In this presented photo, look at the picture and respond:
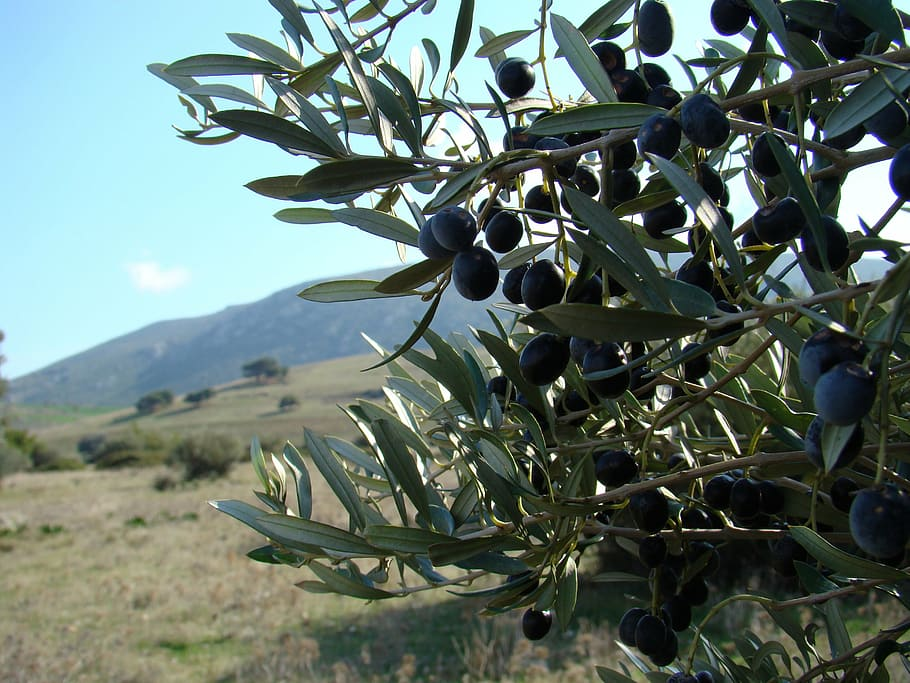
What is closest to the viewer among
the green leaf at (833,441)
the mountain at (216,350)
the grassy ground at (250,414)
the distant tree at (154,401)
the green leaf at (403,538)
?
the green leaf at (833,441)

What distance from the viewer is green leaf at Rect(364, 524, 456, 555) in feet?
2.03

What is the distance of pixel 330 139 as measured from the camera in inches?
23.2

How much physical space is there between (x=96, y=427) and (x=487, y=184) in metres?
65.9

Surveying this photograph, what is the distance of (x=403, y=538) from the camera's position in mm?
626

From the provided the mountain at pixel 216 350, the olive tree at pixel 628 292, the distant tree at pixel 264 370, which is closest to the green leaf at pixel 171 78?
the olive tree at pixel 628 292

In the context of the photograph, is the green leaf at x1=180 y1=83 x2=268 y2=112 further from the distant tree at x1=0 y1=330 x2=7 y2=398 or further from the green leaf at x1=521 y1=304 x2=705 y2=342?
the distant tree at x1=0 y1=330 x2=7 y2=398

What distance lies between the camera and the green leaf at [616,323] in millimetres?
427

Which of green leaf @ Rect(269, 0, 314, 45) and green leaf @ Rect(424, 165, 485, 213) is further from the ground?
green leaf @ Rect(269, 0, 314, 45)

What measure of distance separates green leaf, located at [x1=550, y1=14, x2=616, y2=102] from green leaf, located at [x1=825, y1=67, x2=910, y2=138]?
0.19m

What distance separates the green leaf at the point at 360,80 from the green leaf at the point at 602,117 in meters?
0.13

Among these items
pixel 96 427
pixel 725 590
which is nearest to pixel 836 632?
pixel 725 590

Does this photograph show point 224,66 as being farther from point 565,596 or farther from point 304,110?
point 565,596

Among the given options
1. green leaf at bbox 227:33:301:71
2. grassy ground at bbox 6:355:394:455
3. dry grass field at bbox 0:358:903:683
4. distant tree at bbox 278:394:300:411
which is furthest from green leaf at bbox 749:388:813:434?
distant tree at bbox 278:394:300:411

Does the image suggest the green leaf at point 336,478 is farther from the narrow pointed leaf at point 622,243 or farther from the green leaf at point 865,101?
the green leaf at point 865,101
